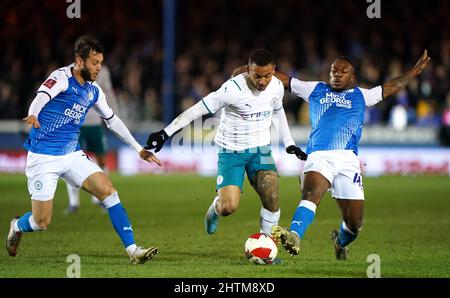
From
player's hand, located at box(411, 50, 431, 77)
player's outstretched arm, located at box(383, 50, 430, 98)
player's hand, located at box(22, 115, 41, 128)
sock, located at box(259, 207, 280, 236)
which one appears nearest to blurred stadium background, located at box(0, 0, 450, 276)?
player's hand, located at box(411, 50, 431, 77)

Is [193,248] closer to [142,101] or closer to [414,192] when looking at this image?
[414,192]

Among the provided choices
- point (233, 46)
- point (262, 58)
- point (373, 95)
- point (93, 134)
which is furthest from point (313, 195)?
point (233, 46)

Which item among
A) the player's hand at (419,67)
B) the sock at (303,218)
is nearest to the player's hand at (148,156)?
the sock at (303,218)

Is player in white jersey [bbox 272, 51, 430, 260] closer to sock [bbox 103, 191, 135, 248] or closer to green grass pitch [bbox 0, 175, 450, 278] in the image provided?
green grass pitch [bbox 0, 175, 450, 278]

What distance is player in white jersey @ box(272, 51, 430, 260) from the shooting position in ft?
32.3

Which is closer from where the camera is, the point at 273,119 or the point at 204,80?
the point at 273,119

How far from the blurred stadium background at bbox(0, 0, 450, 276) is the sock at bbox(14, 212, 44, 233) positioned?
9.90 meters

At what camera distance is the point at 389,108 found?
23406 millimetres

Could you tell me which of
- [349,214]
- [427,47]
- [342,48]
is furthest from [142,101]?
[349,214]

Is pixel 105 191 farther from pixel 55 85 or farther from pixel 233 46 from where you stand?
pixel 233 46

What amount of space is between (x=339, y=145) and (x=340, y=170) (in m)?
0.28

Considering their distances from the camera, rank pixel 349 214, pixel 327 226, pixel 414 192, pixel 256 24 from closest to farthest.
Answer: pixel 349 214, pixel 327 226, pixel 414 192, pixel 256 24

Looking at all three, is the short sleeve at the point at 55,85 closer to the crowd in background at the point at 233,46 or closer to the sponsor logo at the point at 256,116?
the sponsor logo at the point at 256,116

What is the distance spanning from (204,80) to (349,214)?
582 inches
